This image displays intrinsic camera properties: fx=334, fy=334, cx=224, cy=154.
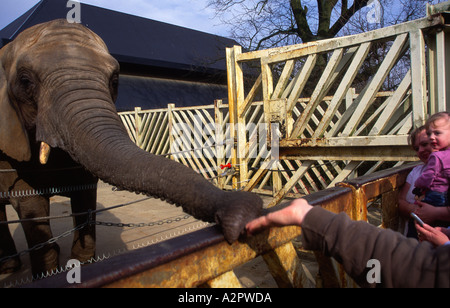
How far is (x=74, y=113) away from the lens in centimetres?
222

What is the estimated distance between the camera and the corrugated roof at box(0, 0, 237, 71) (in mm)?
13794

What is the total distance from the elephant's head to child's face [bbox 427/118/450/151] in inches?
63.2

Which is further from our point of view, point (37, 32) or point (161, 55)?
point (161, 55)

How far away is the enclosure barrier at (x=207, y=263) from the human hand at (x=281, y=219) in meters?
0.07

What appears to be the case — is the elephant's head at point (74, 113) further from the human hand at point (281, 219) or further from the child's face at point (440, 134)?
the child's face at point (440, 134)

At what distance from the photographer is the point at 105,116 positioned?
7.38ft

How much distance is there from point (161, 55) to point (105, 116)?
14.8m

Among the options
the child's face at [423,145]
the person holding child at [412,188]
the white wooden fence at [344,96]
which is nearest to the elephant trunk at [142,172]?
the white wooden fence at [344,96]

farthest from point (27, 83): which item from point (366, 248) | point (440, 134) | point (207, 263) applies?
point (440, 134)

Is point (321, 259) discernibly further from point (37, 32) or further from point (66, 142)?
point (37, 32)

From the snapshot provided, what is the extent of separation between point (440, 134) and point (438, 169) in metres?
0.27

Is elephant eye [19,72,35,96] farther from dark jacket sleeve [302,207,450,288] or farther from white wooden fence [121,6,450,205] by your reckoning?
dark jacket sleeve [302,207,450,288]

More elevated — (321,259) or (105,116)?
(105,116)
